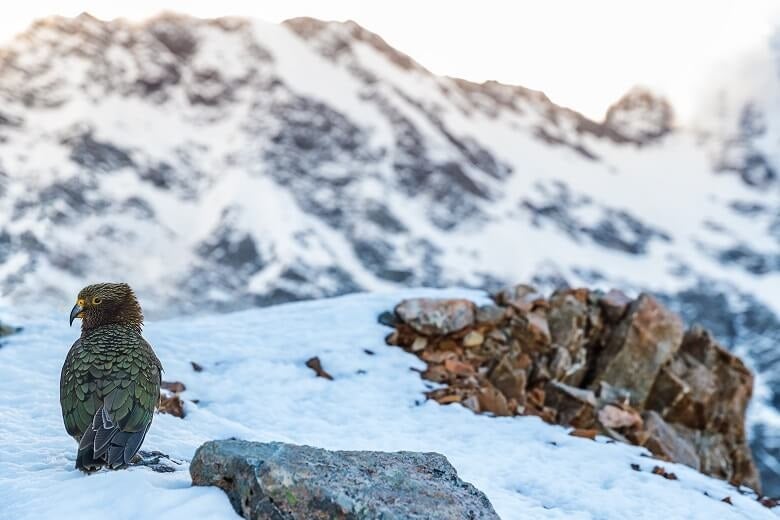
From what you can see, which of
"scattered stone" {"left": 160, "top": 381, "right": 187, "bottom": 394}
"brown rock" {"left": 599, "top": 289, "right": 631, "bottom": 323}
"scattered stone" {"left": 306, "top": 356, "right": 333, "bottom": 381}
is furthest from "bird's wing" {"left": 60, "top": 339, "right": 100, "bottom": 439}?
"brown rock" {"left": 599, "top": 289, "right": 631, "bottom": 323}

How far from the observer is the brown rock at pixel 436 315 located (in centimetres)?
1535

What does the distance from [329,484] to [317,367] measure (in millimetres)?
8568

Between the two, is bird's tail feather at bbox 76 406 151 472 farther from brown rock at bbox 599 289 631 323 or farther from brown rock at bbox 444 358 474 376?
brown rock at bbox 599 289 631 323

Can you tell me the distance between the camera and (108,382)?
641 centimetres

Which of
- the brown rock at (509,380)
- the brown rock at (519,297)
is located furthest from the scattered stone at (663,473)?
the brown rock at (519,297)

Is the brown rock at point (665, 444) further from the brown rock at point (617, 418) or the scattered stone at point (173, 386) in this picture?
the scattered stone at point (173, 386)

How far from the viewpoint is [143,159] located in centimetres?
13838

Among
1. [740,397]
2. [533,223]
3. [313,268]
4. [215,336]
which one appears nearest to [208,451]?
[215,336]

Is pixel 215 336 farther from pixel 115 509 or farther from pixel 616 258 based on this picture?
pixel 616 258

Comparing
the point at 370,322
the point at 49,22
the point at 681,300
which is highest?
the point at 49,22

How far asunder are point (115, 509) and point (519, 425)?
28.0 ft

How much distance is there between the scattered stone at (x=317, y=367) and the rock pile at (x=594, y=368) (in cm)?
217

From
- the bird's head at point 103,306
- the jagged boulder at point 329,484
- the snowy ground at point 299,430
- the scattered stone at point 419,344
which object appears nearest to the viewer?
the jagged boulder at point 329,484

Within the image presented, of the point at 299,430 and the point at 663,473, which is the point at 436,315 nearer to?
the point at 299,430
